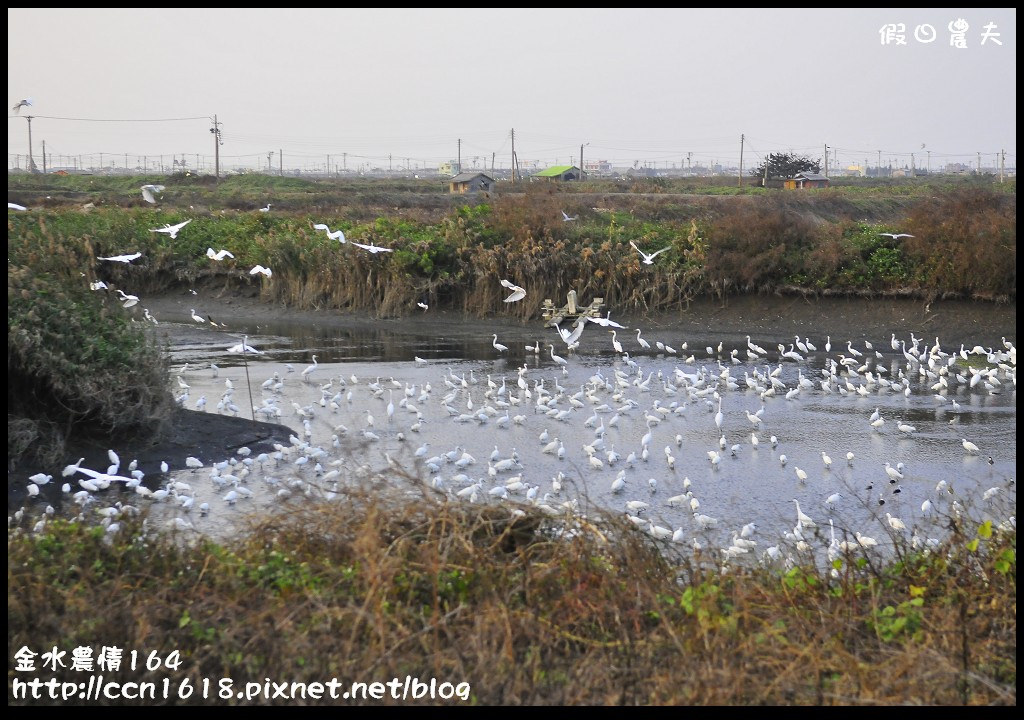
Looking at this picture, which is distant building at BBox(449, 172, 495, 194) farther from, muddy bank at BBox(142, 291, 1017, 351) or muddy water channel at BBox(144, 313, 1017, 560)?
muddy water channel at BBox(144, 313, 1017, 560)

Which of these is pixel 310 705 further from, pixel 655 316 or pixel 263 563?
pixel 655 316

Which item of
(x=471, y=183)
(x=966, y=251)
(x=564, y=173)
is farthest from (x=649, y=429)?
(x=564, y=173)

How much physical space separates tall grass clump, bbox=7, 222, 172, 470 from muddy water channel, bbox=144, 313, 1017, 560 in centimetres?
104

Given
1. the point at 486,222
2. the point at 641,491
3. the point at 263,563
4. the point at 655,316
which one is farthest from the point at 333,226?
the point at 263,563

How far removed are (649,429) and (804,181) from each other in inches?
2046

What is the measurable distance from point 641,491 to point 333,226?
19976 mm

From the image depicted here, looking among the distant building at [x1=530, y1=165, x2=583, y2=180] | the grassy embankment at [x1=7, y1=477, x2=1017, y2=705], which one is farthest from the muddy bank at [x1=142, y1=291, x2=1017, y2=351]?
the distant building at [x1=530, y1=165, x2=583, y2=180]

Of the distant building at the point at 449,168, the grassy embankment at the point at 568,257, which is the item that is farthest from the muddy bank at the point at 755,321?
the distant building at the point at 449,168

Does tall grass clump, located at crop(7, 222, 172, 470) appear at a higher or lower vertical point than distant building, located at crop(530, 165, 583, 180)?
lower

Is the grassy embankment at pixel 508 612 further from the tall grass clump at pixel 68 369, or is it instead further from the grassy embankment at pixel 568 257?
the grassy embankment at pixel 568 257

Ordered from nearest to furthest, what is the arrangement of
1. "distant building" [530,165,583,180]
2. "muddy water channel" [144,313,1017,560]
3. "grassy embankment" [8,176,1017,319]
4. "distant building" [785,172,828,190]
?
"muddy water channel" [144,313,1017,560] → "grassy embankment" [8,176,1017,319] → "distant building" [785,172,828,190] → "distant building" [530,165,583,180]

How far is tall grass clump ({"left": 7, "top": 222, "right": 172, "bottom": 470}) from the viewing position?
34.3ft

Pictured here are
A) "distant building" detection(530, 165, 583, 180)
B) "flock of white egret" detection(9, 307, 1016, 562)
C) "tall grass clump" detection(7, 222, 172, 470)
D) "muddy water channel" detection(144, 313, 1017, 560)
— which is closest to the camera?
"flock of white egret" detection(9, 307, 1016, 562)
